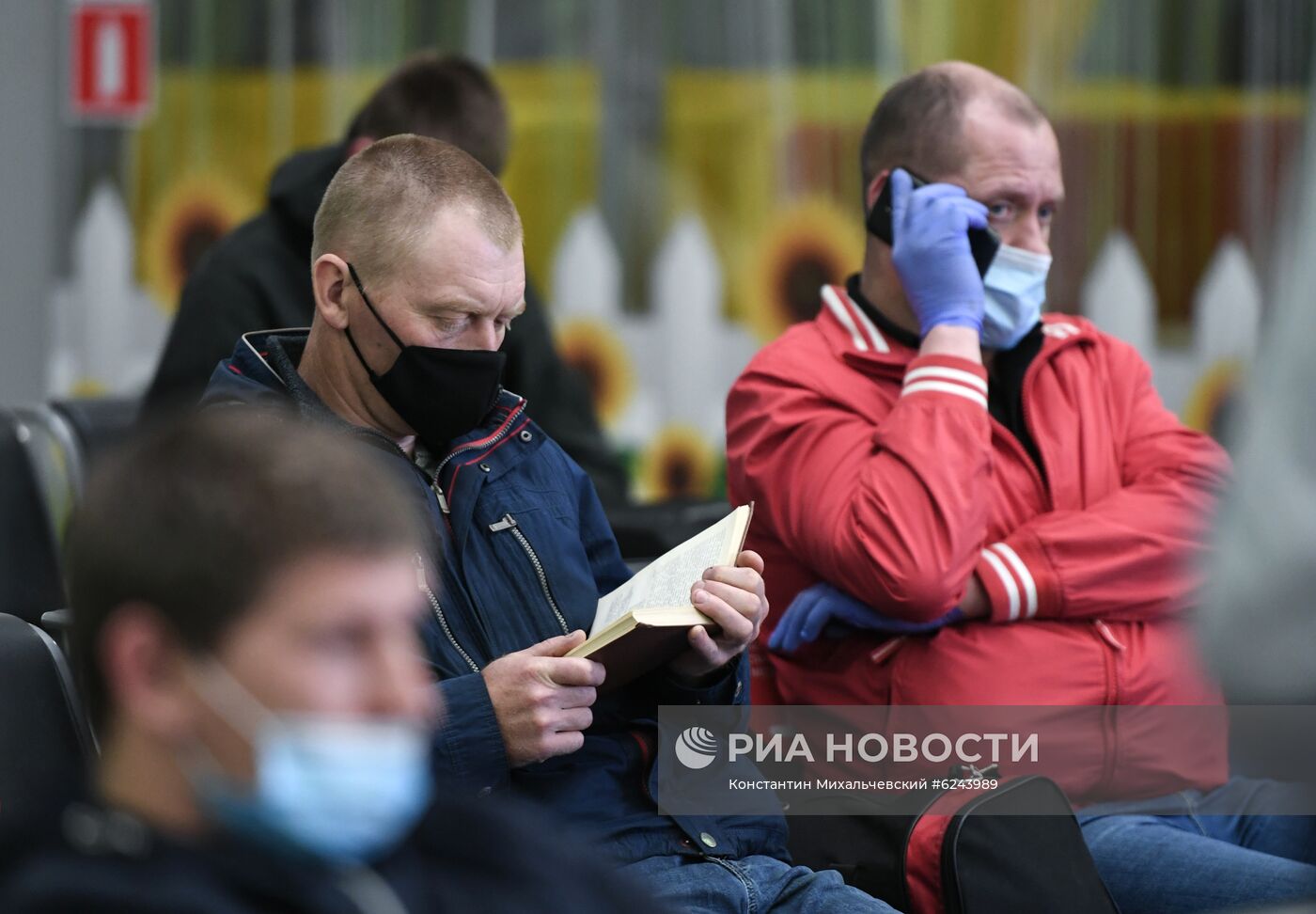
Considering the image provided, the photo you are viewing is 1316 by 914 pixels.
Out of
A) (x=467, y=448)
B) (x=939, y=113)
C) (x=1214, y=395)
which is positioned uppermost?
(x=939, y=113)

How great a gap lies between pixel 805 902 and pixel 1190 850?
2.00ft

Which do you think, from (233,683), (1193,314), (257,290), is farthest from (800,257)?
(233,683)

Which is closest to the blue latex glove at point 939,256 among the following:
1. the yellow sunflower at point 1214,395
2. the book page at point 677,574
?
the book page at point 677,574

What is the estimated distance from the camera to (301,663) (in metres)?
1.17

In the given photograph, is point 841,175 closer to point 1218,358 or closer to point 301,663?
point 1218,358

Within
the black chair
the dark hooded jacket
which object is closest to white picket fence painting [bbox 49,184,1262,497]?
the dark hooded jacket

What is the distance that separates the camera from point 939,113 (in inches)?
104

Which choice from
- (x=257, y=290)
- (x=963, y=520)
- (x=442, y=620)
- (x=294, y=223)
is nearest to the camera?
(x=442, y=620)

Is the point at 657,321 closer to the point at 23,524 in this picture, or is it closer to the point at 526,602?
the point at 23,524

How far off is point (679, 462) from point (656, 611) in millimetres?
3499

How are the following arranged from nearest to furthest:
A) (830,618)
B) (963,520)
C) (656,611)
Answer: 1. (656,611)
2. (963,520)
3. (830,618)

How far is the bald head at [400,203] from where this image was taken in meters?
2.10

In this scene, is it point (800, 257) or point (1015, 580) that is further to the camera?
point (800, 257)

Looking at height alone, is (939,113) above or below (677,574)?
above
